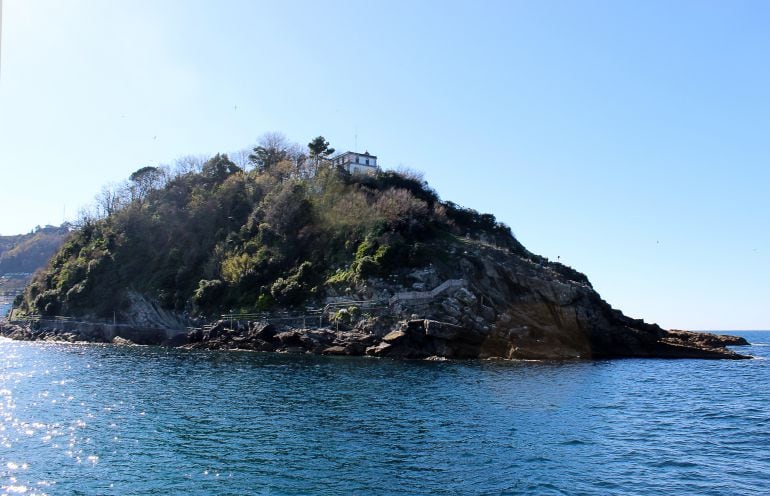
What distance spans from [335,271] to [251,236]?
23.7 metres

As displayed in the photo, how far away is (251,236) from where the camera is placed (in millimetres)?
93562

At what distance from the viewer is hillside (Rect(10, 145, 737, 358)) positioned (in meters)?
64.6

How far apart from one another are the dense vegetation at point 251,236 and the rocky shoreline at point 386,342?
7.38 metres

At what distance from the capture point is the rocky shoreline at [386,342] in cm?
6041

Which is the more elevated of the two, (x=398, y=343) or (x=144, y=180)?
(x=144, y=180)

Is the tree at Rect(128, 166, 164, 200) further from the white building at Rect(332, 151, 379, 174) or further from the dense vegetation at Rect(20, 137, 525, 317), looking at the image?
the white building at Rect(332, 151, 379, 174)

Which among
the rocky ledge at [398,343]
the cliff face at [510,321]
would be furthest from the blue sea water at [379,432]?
the cliff face at [510,321]

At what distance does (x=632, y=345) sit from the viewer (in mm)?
70188

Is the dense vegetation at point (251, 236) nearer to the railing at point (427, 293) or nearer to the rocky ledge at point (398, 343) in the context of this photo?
A: the railing at point (427, 293)

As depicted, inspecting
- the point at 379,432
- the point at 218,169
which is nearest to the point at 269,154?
the point at 218,169

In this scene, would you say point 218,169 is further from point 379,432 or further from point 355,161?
point 379,432

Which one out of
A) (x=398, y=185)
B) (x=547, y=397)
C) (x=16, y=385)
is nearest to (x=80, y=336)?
(x=16, y=385)

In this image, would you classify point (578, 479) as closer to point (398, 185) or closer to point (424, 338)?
point (424, 338)

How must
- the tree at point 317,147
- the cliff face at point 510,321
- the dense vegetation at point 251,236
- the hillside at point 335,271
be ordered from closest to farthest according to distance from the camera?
the cliff face at point 510,321 → the hillside at point 335,271 → the dense vegetation at point 251,236 → the tree at point 317,147
